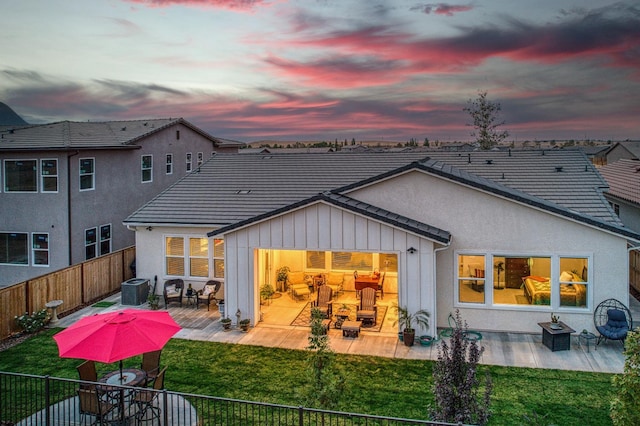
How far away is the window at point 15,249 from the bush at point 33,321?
754 cm

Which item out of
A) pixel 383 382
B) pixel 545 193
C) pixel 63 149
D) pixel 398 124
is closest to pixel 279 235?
pixel 383 382

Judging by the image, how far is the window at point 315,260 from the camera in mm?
20359

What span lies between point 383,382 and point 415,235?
4.45 meters

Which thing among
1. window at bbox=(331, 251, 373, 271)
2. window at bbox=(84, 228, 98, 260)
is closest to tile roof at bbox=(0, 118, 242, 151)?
window at bbox=(84, 228, 98, 260)

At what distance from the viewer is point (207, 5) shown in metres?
20.7

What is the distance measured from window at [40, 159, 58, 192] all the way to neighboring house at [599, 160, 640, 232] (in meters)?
26.0

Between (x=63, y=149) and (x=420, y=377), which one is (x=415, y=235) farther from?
(x=63, y=149)

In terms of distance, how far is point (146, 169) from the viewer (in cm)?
2712

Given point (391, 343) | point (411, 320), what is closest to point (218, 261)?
point (391, 343)

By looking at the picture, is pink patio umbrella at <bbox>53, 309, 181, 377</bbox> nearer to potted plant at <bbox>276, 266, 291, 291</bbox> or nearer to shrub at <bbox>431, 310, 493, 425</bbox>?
shrub at <bbox>431, 310, 493, 425</bbox>

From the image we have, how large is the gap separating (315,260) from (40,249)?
12.4 metres

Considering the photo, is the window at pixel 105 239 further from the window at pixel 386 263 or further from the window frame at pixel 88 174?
the window at pixel 386 263

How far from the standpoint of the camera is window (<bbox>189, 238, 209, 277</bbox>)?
59.9ft

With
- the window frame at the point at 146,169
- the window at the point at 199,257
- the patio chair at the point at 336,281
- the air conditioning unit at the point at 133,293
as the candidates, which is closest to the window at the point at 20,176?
the window frame at the point at 146,169
